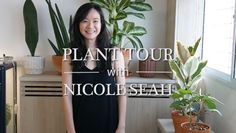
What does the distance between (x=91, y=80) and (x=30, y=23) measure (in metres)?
0.91

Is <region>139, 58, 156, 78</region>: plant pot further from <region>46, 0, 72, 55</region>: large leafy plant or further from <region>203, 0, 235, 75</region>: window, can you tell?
<region>46, 0, 72, 55</region>: large leafy plant

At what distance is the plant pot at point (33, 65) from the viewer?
2.54m

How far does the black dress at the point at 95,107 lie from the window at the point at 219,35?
805mm

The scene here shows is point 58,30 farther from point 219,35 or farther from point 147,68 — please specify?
point 219,35

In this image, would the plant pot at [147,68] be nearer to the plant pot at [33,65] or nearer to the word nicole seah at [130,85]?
the word nicole seah at [130,85]

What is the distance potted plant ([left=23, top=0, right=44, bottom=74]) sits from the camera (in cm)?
252

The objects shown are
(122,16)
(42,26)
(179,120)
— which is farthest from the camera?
(42,26)

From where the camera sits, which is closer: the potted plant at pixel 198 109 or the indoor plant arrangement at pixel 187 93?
the potted plant at pixel 198 109

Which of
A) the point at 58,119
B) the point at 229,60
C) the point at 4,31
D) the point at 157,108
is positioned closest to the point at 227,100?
the point at 229,60

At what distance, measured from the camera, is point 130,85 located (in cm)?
246

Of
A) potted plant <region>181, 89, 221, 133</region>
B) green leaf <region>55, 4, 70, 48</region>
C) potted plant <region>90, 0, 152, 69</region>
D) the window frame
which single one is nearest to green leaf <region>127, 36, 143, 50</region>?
potted plant <region>90, 0, 152, 69</region>

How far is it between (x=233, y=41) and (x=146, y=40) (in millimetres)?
992

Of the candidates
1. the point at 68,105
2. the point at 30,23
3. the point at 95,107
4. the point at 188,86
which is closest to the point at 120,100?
the point at 95,107

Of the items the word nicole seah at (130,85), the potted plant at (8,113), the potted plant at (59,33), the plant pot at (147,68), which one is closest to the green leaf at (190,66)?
the word nicole seah at (130,85)
